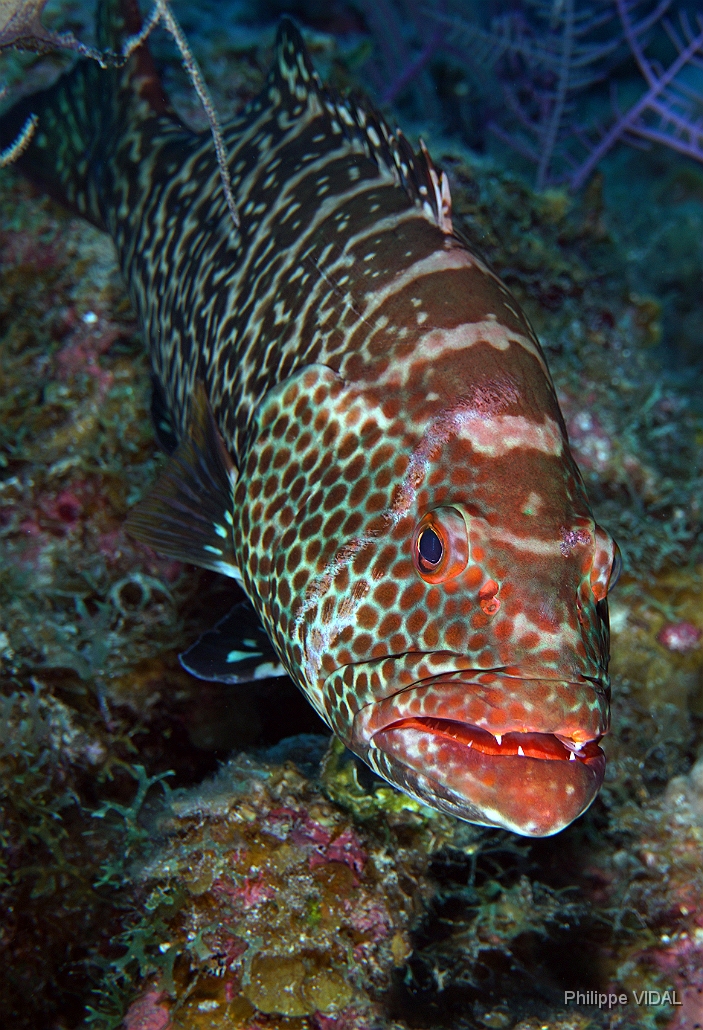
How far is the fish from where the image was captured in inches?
75.9

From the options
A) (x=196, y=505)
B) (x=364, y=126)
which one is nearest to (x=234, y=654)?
(x=196, y=505)

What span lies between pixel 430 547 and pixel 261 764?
4.41ft

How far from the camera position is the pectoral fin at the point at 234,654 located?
2.81 meters

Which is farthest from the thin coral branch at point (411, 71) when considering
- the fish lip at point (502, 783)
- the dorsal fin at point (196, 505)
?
the fish lip at point (502, 783)

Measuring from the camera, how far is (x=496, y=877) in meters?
2.94

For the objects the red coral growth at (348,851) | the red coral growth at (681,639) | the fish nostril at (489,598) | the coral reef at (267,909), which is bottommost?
the coral reef at (267,909)

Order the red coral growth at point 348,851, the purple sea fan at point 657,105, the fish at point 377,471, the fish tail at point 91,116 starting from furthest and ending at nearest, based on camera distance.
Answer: the purple sea fan at point 657,105, the fish tail at point 91,116, the red coral growth at point 348,851, the fish at point 377,471

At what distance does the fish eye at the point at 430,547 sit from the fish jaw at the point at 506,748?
35cm

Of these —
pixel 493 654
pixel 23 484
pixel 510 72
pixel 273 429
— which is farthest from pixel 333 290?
pixel 510 72

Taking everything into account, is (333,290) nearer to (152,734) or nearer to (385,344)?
(385,344)

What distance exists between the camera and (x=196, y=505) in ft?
9.91

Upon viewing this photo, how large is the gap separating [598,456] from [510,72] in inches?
225

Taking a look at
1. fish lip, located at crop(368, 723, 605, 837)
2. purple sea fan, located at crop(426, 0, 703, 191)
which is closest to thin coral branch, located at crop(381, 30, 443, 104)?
purple sea fan, located at crop(426, 0, 703, 191)

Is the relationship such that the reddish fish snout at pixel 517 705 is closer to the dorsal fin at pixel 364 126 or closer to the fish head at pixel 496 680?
→ the fish head at pixel 496 680
